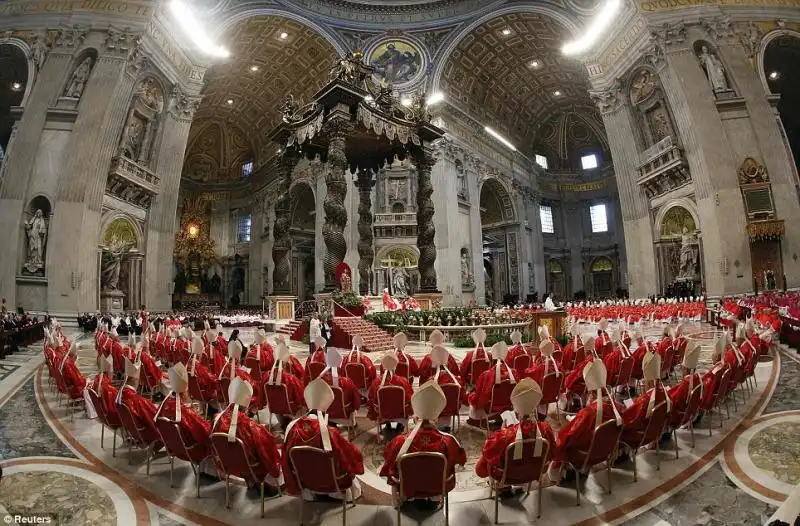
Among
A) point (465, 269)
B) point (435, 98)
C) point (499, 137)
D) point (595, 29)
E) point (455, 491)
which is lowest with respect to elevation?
point (455, 491)

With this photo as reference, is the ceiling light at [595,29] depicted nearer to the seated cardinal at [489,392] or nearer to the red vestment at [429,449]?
the seated cardinal at [489,392]

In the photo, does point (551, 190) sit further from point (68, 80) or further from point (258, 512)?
point (258, 512)

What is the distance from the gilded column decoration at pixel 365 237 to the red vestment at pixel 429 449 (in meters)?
11.4

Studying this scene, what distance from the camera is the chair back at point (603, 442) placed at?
2902mm

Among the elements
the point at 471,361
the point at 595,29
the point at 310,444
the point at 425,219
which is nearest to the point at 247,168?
the point at 425,219

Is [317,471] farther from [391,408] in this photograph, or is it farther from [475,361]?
[475,361]

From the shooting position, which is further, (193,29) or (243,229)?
(243,229)

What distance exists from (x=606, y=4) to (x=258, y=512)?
78.7 feet

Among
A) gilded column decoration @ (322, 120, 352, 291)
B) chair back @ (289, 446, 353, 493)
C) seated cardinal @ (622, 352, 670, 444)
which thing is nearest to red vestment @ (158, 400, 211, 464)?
chair back @ (289, 446, 353, 493)

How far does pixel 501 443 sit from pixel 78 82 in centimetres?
2068

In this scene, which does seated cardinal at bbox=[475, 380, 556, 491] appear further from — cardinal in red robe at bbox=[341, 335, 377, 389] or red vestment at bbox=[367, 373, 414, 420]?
cardinal in red robe at bbox=[341, 335, 377, 389]

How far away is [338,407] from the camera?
423cm

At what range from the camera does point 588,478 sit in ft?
10.8

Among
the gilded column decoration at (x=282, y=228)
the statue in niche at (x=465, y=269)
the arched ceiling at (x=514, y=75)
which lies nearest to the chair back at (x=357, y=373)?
the gilded column decoration at (x=282, y=228)
